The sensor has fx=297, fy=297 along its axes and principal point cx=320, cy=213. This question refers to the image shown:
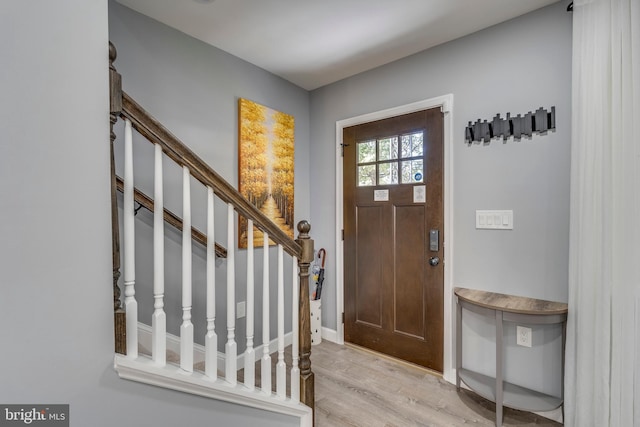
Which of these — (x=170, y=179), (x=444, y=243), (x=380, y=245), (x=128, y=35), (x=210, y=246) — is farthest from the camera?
(x=380, y=245)

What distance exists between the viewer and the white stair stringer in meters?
1.00

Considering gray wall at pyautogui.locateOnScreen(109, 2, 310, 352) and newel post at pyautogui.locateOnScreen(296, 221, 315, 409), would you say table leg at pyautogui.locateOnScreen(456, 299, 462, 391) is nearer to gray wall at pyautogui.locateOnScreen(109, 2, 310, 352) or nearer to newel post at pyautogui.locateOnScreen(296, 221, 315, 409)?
newel post at pyautogui.locateOnScreen(296, 221, 315, 409)

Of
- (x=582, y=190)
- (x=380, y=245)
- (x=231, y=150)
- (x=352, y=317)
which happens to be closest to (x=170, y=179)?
(x=231, y=150)

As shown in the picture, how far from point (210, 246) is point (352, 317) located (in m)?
2.06

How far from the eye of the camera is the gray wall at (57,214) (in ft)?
2.56

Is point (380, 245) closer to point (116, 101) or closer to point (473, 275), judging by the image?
point (473, 275)

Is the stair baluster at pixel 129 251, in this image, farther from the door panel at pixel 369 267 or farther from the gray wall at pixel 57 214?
the door panel at pixel 369 267

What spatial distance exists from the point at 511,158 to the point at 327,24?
5.26 feet

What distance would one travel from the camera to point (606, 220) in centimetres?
159

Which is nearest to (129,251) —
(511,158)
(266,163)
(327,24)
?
(266,163)

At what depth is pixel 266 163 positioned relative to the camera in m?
2.77

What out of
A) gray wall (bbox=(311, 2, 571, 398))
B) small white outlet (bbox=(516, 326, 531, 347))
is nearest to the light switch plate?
gray wall (bbox=(311, 2, 571, 398))

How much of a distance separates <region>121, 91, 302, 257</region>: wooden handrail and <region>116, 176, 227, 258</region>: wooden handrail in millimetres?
765

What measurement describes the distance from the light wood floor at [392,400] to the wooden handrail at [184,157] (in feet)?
4.42
